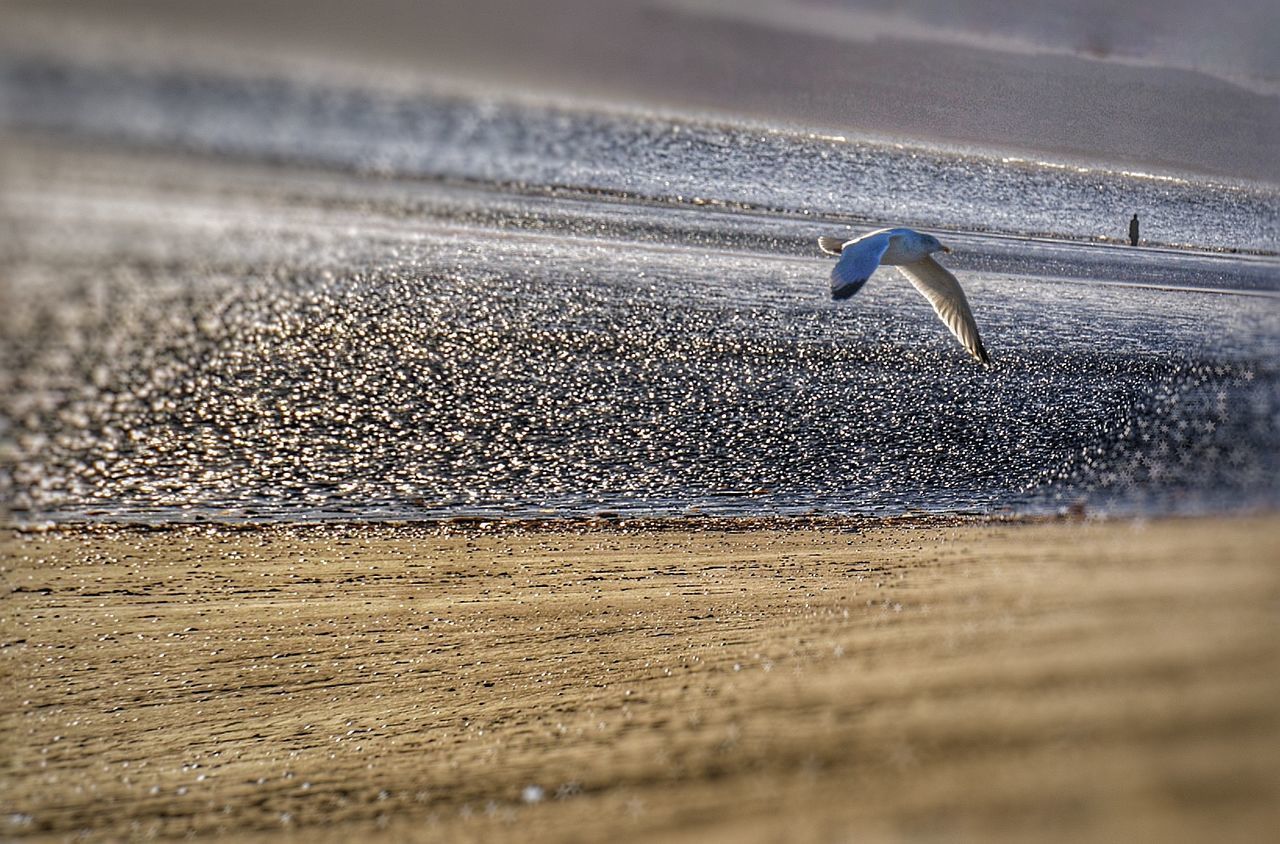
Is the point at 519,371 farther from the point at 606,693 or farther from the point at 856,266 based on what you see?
the point at 606,693

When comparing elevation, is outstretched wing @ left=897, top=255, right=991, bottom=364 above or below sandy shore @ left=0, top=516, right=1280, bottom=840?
above

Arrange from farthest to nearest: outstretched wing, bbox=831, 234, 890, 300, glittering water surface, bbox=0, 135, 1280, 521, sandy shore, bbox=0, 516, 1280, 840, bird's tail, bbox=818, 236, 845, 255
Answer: bird's tail, bbox=818, 236, 845, 255 → outstretched wing, bbox=831, 234, 890, 300 → glittering water surface, bbox=0, 135, 1280, 521 → sandy shore, bbox=0, 516, 1280, 840

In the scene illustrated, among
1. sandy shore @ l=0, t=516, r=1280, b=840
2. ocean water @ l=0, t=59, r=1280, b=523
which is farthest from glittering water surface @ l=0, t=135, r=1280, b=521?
sandy shore @ l=0, t=516, r=1280, b=840

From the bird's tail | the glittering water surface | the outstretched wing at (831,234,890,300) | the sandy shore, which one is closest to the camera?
the sandy shore

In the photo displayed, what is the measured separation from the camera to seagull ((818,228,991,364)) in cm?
338

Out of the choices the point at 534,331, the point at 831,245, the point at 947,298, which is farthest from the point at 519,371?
the point at 947,298

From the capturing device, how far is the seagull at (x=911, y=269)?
11.1ft

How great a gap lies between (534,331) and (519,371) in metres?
0.23

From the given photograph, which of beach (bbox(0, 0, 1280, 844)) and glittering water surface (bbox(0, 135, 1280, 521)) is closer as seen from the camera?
beach (bbox(0, 0, 1280, 844))

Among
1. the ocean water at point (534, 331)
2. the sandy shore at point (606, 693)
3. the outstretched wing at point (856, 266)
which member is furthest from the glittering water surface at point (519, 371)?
the outstretched wing at point (856, 266)

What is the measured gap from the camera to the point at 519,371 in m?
3.50

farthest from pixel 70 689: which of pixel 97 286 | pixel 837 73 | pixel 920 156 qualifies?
pixel 920 156

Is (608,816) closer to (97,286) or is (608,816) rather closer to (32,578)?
(32,578)

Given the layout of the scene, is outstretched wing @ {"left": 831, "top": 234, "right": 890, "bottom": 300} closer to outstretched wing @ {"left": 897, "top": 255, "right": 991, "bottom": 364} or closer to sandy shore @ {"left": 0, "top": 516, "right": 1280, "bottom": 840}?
outstretched wing @ {"left": 897, "top": 255, "right": 991, "bottom": 364}
